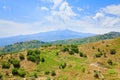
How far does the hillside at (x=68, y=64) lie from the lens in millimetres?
47719

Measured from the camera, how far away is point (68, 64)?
5559 cm

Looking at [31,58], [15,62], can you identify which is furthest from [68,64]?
[15,62]

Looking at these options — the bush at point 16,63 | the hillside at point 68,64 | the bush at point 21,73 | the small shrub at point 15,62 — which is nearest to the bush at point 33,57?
the hillside at point 68,64

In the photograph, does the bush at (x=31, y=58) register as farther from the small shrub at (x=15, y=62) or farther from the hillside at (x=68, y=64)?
Answer: the small shrub at (x=15, y=62)

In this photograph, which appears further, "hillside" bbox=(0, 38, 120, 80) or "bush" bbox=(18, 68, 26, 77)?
"bush" bbox=(18, 68, 26, 77)

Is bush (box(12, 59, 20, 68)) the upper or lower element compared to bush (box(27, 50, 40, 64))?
lower

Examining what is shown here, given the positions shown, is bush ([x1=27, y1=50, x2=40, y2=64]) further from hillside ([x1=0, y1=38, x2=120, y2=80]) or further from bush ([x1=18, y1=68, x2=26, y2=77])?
bush ([x1=18, y1=68, x2=26, y2=77])

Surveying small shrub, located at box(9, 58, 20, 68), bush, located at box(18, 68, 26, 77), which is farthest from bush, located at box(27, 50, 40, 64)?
bush, located at box(18, 68, 26, 77)

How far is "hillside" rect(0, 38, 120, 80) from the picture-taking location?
47.7 m

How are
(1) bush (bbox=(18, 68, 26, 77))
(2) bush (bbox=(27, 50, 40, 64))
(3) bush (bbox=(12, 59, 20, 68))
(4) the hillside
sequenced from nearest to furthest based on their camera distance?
(4) the hillside, (1) bush (bbox=(18, 68, 26, 77)), (3) bush (bbox=(12, 59, 20, 68)), (2) bush (bbox=(27, 50, 40, 64))

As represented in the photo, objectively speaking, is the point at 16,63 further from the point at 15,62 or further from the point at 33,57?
the point at 33,57

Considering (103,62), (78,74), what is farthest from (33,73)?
(103,62)

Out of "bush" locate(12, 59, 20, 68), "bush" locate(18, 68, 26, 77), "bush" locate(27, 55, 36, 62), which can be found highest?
"bush" locate(27, 55, 36, 62)

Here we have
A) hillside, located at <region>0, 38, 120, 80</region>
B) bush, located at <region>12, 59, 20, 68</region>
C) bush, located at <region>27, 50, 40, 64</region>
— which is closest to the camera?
hillside, located at <region>0, 38, 120, 80</region>
